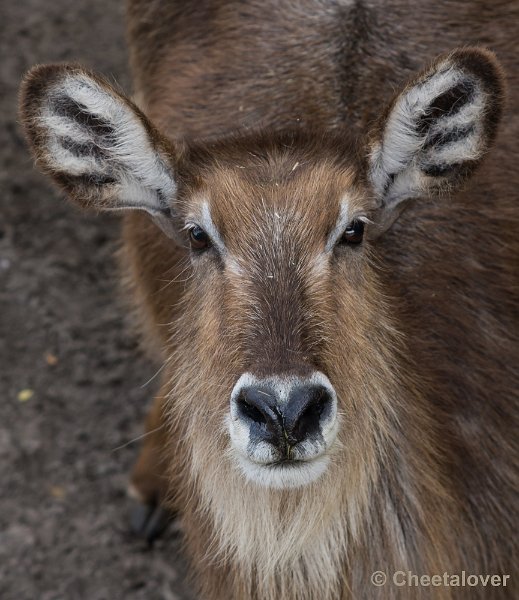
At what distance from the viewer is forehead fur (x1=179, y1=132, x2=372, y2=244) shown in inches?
166

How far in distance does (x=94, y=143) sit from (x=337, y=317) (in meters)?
1.22

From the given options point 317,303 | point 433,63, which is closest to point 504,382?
point 317,303

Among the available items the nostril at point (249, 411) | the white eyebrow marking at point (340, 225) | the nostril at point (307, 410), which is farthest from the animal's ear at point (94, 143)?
the nostril at point (307, 410)

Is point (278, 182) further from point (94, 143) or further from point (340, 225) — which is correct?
point (94, 143)

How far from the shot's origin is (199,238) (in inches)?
175

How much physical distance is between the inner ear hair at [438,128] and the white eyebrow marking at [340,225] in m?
0.23

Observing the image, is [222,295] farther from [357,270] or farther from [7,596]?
[7,596]

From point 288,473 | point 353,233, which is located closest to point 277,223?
point 353,233

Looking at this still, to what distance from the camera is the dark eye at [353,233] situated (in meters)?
4.33

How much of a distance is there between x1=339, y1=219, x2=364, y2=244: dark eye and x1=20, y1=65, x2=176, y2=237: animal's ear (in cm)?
76

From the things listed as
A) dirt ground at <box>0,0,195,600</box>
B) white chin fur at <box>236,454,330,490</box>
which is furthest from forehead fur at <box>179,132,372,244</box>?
dirt ground at <box>0,0,195,600</box>

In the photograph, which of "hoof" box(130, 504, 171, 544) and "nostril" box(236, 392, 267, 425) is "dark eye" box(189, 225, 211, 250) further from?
"hoof" box(130, 504, 171, 544)

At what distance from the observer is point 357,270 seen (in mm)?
4410

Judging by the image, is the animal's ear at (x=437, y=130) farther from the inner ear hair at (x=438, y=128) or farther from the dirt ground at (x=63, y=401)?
the dirt ground at (x=63, y=401)
